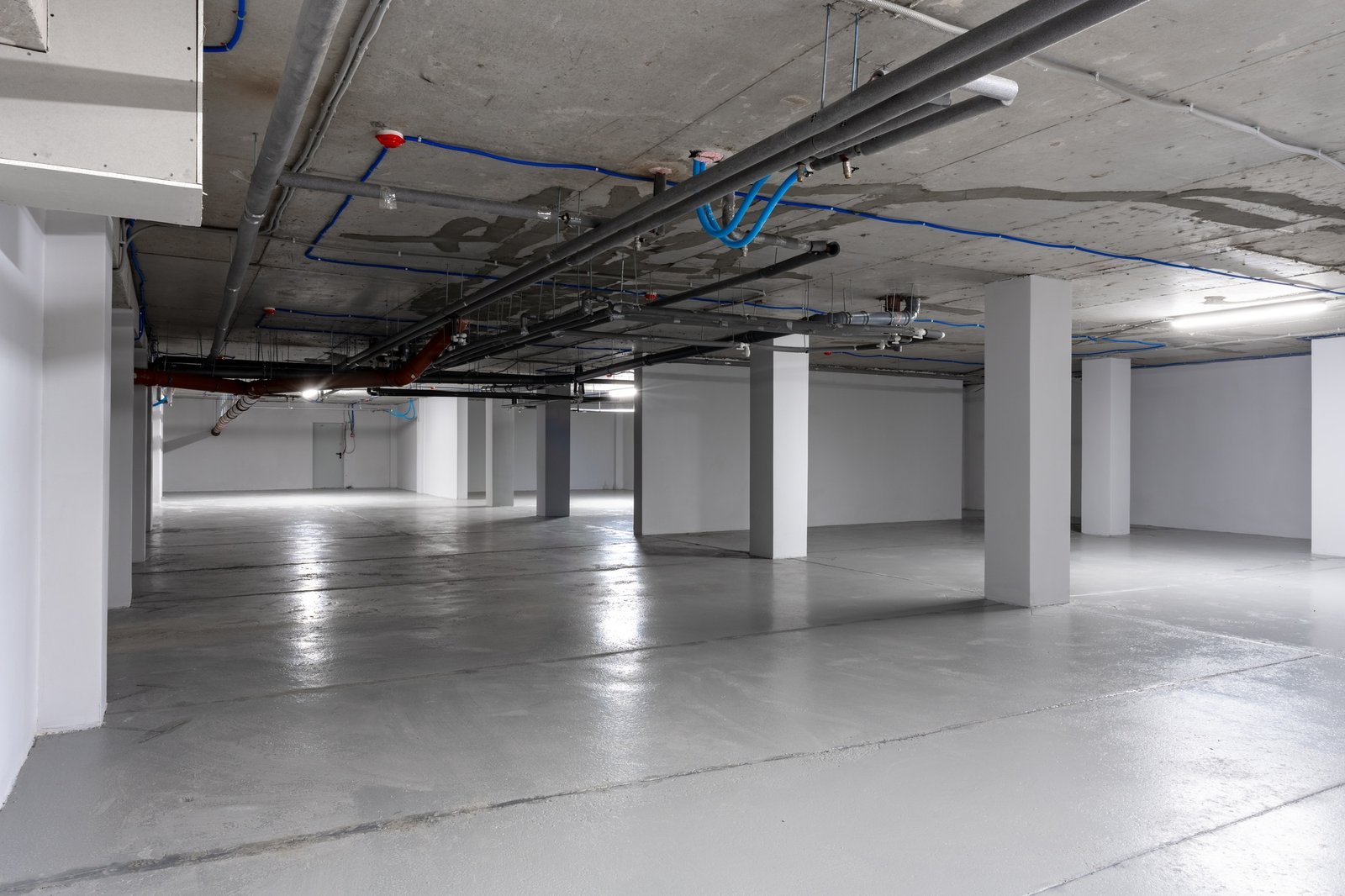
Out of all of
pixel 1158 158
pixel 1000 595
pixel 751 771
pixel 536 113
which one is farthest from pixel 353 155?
pixel 1000 595

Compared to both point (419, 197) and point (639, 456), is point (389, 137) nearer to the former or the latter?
point (419, 197)

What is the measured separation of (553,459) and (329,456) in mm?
10719

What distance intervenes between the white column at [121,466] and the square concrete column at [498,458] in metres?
8.72

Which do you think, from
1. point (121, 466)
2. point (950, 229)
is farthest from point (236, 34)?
point (121, 466)

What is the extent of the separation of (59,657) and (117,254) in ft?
7.72

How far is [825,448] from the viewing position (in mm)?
12820

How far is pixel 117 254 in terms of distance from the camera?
15.5 feet

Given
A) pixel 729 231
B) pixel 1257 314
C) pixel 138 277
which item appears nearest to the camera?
pixel 729 231

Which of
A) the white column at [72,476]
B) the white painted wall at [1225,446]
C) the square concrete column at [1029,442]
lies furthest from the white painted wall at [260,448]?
the white column at [72,476]

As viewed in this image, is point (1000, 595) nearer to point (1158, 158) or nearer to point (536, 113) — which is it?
point (1158, 158)

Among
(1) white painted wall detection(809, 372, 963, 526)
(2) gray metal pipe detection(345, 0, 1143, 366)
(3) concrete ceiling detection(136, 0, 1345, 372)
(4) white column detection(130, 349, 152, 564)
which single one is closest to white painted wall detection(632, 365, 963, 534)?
(1) white painted wall detection(809, 372, 963, 526)

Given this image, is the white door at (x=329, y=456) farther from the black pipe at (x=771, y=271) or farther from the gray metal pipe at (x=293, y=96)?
the gray metal pipe at (x=293, y=96)

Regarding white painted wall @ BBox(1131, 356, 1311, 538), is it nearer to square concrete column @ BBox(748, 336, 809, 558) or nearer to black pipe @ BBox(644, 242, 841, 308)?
square concrete column @ BBox(748, 336, 809, 558)

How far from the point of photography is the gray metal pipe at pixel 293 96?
207 cm
